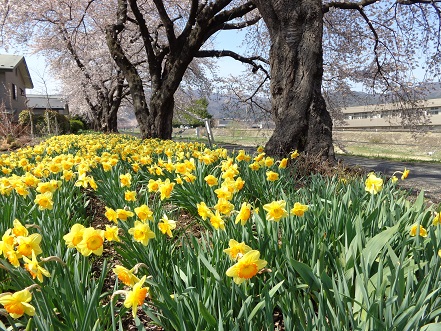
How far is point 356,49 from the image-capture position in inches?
497

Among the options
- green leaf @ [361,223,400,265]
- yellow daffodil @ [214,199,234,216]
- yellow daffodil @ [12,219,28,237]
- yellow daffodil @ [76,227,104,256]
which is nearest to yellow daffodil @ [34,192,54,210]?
yellow daffodil @ [12,219,28,237]

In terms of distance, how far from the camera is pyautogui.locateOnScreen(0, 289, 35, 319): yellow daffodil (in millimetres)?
1085

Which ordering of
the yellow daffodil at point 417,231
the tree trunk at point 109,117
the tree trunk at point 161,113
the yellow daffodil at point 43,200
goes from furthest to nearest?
the tree trunk at point 109,117 < the tree trunk at point 161,113 < the yellow daffodil at point 43,200 < the yellow daffodil at point 417,231

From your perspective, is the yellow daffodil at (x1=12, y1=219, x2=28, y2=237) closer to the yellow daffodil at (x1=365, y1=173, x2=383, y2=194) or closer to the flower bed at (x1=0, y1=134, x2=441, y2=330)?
the flower bed at (x1=0, y1=134, x2=441, y2=330)

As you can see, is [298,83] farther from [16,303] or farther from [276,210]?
[16,303]

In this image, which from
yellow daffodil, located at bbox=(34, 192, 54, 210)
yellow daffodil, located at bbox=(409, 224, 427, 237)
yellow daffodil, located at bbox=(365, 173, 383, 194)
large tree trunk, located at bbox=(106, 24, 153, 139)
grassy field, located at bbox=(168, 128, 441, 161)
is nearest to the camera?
yellow daffodil, located at bbox=(409, 224, 427, 237)

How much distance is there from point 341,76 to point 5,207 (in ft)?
42.2

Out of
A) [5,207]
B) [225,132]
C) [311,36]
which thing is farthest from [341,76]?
[225,132]

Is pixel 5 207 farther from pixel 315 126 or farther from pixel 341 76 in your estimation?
pixel 341 76

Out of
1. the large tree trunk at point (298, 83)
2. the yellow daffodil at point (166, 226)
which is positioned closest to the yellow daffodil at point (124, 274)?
the yellow daffodil at point (166, 226)

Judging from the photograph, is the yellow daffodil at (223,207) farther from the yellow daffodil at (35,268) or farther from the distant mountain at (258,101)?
the distant mountain at (258,101)

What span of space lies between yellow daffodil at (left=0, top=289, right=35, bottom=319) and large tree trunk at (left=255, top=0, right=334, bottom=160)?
3.82 m

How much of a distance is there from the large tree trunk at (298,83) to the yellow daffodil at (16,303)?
3819mm

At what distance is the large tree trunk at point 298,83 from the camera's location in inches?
184
